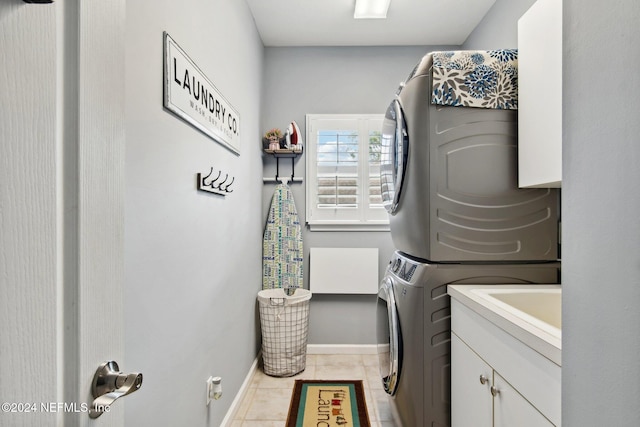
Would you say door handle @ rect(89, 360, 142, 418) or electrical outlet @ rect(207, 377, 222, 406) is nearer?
door handle @ rect(89, 360, 142, 418)

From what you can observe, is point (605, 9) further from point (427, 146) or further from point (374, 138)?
point (374, 138)

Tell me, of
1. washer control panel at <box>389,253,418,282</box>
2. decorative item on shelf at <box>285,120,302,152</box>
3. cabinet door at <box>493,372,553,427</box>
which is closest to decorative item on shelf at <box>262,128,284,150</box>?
decorative item on shelf at <box>285,120,302,152</box>

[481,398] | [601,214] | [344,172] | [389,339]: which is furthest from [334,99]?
[601,214]

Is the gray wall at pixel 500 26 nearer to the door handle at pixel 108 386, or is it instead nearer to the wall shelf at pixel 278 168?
the wall shelf at pixel 278 168

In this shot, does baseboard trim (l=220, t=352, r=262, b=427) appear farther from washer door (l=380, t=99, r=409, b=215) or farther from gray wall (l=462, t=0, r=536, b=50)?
gray wall (l=462, t=0, r=536, b=50)

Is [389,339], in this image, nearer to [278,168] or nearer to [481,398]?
[481,398]

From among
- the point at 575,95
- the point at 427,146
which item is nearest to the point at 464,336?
the point at 427,146

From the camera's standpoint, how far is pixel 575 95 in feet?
1.88

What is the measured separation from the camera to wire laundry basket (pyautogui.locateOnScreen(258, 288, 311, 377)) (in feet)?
8.28

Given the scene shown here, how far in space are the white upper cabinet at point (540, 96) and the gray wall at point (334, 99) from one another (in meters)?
1.63

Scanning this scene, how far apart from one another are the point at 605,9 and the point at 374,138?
251 centimetres

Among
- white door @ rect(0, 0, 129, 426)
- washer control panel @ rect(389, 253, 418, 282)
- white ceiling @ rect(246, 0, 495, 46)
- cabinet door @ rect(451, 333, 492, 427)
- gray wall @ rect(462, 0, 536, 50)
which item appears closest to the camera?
white door @ rect(0, 0, 129, 426)

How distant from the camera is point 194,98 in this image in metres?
1.41

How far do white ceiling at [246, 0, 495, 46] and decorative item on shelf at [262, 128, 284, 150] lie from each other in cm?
78
